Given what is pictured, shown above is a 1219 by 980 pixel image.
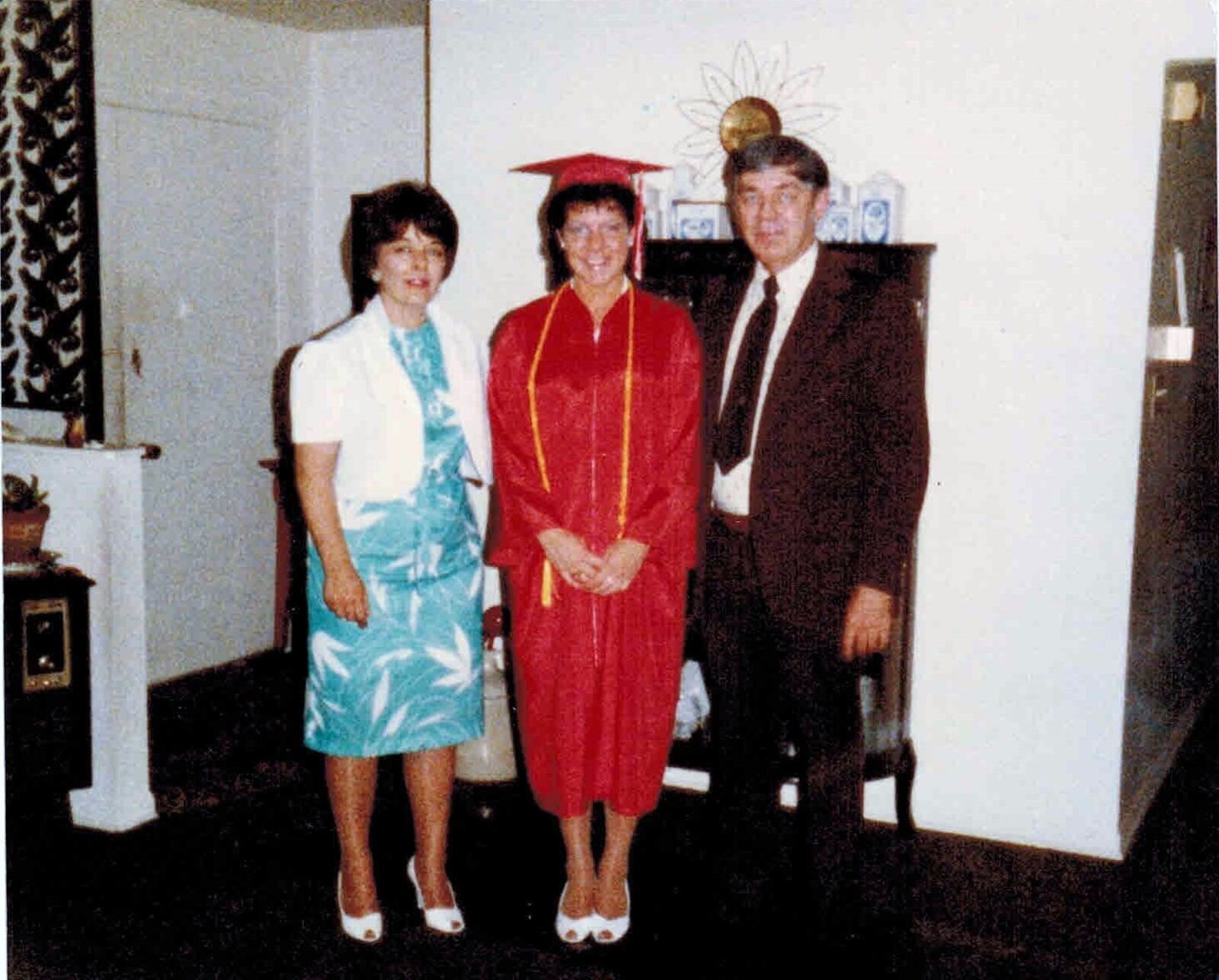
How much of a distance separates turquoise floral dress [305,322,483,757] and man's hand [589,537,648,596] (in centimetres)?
29

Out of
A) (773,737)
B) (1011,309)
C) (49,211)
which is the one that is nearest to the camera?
(773,737)

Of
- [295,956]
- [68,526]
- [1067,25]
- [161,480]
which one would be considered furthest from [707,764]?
[161,480]

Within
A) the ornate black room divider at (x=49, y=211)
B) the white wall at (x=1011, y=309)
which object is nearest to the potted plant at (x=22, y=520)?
the ornate black room divider at (x=49, y=211)

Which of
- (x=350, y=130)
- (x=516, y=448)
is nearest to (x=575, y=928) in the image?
(x=516, y=448)

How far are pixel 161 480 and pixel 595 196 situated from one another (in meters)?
2.54

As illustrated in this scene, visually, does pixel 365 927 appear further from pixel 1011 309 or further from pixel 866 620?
pixel 1011 309

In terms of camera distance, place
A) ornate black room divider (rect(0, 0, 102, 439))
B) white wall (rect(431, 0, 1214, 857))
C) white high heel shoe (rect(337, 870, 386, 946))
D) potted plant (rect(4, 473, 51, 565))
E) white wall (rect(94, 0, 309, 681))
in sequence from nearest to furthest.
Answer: white high heel shoe (rect(337, 870, 386, 946)) → white wall (rect(431, 0, 1214, 857)) → potted plant (rect(4, 473, 51, 565)) → ornate black room divider (rect(0, 0, 102, 439)) → white wall (rect(94, 0, 309, 681))

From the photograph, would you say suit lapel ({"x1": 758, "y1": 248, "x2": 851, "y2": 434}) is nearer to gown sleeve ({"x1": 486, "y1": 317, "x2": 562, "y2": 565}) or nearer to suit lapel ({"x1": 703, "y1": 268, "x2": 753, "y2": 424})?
suit lapel ({"x1": 703, "y1": 268, "x2": 753, "y2": 424})

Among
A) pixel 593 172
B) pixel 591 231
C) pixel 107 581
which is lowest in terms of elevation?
pixel 107 581

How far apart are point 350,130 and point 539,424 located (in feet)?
9.26

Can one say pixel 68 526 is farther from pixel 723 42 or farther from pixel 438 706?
pixel 723 42

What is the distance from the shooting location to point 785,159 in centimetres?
223

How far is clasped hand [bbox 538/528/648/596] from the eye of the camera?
2311 millimetres

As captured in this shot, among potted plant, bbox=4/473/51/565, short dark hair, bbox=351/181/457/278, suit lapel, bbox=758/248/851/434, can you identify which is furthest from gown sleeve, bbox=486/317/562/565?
potted plant, bbox=4/473/51/565
